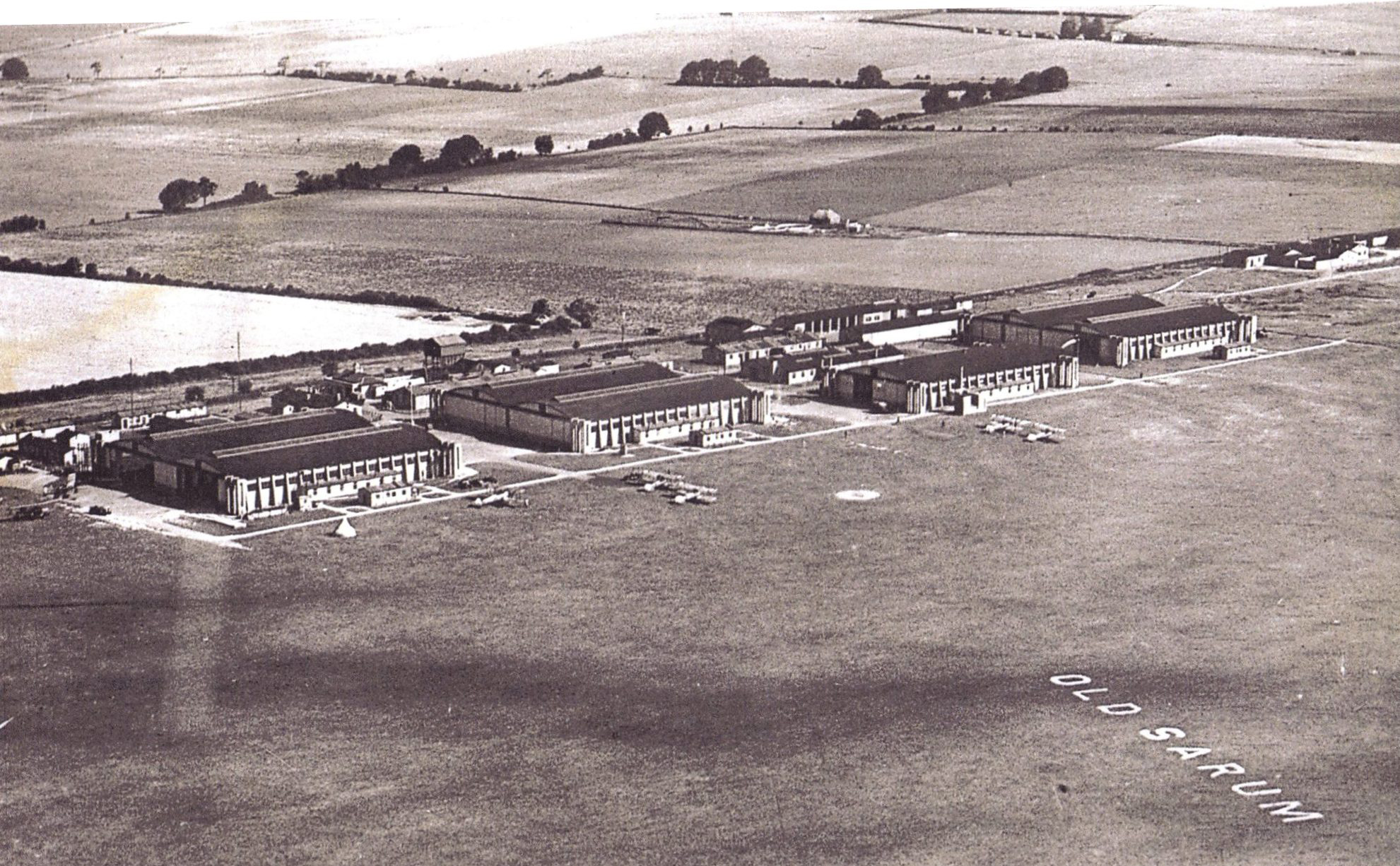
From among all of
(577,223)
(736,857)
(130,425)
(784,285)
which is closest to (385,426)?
(130,425)

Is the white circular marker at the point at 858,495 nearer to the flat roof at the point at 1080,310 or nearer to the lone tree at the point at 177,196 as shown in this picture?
the flat roof at the point at 1080,310

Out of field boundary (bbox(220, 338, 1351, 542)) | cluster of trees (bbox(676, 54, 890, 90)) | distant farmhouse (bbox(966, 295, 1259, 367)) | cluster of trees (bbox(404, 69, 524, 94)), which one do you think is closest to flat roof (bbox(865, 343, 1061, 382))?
field boundary (bbox(220, 338, 1351, 542))

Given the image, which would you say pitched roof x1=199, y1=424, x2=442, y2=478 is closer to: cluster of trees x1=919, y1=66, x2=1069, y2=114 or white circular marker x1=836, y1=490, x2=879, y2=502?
white circular marker x1=836, y1=490, x2=879, y2=502

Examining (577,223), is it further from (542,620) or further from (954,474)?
(542,620)

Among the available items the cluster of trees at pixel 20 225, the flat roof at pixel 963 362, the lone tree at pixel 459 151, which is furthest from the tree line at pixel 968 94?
the flat roof at pixel 963 362

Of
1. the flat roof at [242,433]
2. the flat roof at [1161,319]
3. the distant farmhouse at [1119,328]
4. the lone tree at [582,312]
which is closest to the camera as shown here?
the flat roof at [242,433]
